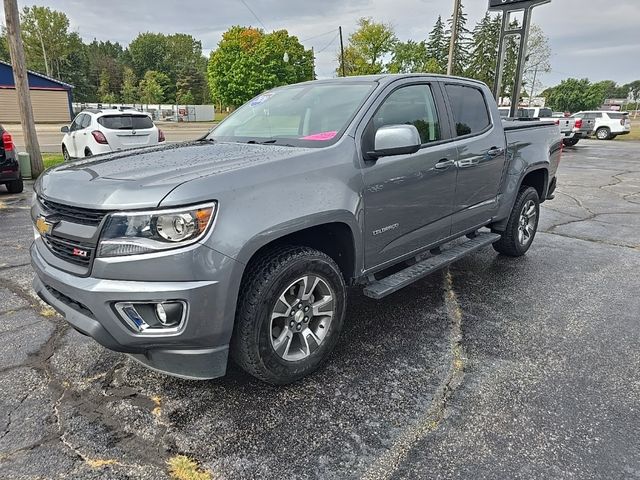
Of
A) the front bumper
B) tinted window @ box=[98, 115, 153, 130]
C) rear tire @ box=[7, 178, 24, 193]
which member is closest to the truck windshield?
the front bumper

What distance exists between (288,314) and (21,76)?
10734 millimetres

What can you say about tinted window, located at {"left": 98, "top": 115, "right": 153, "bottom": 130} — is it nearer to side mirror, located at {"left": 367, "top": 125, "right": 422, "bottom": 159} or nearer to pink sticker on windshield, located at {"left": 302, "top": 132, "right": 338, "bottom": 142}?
pink sticker on windshield, located at {"left": 302, "top": 132, "right": 338, "bottom": 142}

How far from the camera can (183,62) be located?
9312 cm

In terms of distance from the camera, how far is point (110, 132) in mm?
10969

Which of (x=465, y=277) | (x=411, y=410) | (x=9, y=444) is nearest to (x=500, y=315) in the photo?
(x=465, y=277)

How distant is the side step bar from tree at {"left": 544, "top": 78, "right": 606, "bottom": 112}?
61814 mm

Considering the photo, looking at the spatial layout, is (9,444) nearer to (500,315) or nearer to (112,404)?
(112,404)

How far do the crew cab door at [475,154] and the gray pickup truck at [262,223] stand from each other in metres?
0.03

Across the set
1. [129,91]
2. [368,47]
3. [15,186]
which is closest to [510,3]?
[15,186]

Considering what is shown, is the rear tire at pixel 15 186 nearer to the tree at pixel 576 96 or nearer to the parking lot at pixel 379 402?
the parking lot at pixel 379 402

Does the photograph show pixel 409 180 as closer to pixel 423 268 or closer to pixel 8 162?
pixel 423 268

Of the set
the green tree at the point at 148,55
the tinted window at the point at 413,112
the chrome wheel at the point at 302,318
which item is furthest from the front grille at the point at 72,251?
the green tree at the point at 148,55

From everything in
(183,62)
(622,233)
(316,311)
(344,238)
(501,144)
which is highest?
(183,62)

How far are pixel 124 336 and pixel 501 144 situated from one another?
3.86m
